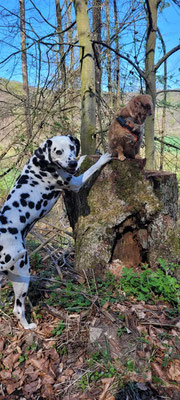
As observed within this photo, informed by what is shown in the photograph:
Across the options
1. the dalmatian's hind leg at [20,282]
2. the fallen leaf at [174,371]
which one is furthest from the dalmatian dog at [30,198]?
the fallen leaf at [174,371]

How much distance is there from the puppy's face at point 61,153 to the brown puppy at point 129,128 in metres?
0.86

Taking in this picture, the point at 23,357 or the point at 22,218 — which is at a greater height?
the point at 22,218

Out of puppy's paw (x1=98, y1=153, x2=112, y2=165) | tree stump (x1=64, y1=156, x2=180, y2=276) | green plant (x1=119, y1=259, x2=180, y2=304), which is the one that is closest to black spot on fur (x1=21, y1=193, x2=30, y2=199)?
tree stump (x1=64, y1=156, x2=180, y2=276)

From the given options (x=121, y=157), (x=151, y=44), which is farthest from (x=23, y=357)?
(x=151, y=44)

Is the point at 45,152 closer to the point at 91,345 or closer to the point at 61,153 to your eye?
the point at 61,153

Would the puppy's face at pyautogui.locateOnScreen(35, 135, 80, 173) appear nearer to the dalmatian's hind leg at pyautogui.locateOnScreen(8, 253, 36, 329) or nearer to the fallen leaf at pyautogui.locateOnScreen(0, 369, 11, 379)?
the dalmatian's hind leg at pyautogui.locateOnScreen(8, 253, 36, 329)

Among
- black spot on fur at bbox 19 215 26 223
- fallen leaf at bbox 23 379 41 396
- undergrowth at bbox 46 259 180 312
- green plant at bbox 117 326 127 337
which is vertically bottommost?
fallen leaf at bbox 23 379 41 396

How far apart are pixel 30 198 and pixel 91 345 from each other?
1.85m

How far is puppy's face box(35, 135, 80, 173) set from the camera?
10.6 ft

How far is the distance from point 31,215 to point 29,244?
2.63 metres

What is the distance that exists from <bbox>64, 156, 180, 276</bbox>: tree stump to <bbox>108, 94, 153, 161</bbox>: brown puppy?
21 centimetres

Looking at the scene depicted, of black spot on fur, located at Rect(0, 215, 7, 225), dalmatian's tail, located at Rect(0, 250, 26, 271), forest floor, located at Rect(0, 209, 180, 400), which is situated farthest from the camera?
black spot on fur, located at Rect(0, 215, 7, 225)

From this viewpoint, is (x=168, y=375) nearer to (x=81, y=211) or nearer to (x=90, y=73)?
(x=81, y=211)

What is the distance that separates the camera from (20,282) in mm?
3135
